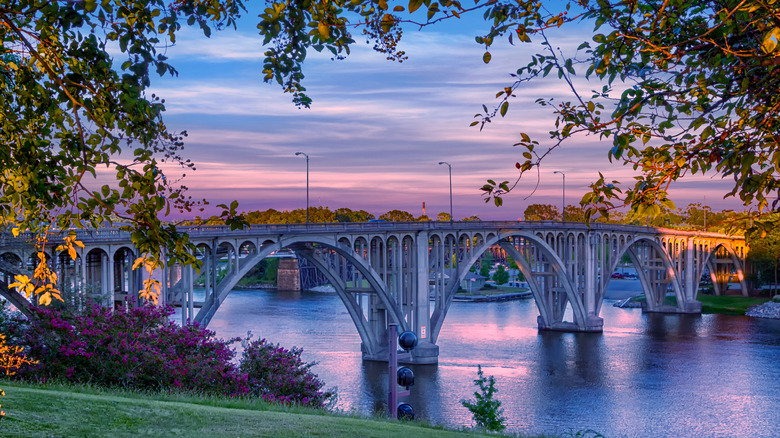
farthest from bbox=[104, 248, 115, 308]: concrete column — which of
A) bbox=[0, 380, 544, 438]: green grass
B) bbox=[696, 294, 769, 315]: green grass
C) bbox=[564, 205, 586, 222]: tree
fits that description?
bbox=[564, 205, 586, 222]: tree

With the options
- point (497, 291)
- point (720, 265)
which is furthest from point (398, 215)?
point (720, 265)

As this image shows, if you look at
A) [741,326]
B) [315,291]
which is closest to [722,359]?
[741,326]

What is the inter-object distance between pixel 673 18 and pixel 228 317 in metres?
64.3

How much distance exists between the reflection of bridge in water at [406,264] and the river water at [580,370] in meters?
3.21

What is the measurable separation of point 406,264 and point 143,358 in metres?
32.0

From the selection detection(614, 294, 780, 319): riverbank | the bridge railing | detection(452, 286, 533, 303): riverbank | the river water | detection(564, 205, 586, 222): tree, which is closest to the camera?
the bridge railing

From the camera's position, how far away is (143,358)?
20.5 meters

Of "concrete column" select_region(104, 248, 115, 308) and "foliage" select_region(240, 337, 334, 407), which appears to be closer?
"foliage" select_region(240, 337, 334, 407)

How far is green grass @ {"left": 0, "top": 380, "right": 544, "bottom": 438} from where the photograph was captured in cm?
1099

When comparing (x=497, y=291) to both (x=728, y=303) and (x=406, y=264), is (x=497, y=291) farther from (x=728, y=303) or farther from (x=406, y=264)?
(x=406, y=264)

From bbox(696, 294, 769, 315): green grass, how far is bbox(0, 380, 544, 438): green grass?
79.2 meters

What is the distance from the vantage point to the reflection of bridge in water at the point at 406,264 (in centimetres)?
3081

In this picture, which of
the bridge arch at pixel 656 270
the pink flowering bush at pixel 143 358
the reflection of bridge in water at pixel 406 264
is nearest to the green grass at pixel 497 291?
the reflection of bridge in water at pixel 406 264

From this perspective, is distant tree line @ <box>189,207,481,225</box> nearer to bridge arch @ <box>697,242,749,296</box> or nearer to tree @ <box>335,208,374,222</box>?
tree @ <box>335,208,374,222</box>
